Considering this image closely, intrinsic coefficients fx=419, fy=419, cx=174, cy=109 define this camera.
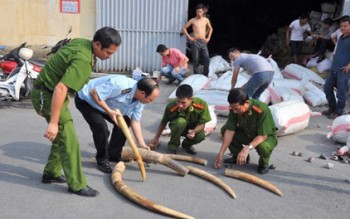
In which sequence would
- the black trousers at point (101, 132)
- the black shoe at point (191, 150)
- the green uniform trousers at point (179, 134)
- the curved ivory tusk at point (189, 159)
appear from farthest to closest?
the black shoe at point (191, 150) < the green uniform trousers at point (179, 134) < the curved ivory tusk at point (189, 159) < the black trousers at point (101, 132)

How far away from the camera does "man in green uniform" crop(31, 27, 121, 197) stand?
3027mm

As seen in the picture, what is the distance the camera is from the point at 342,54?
20.1 feet

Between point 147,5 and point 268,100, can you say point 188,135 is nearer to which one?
point 268,100

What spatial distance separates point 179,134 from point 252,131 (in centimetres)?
80

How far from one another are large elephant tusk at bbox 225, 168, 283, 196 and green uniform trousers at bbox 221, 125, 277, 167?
0.26m

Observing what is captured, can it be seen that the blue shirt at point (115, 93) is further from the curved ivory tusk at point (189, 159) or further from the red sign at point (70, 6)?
the red sign at point (70, 6)

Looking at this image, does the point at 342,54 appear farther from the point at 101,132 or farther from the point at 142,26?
the point at 142,26

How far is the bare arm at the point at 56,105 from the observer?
2.98 metres

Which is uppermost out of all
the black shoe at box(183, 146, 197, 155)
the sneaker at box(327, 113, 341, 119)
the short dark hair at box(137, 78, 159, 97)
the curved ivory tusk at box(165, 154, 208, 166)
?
the short dark hair at box(137, 78, 159, 97)

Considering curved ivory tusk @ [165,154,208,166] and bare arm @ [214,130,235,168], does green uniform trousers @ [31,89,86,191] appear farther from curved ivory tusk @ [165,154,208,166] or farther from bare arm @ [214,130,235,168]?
bare arm @ [214,130,235,168]

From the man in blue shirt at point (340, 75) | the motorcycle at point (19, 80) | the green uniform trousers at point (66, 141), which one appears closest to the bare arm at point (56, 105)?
the green uniform trousers at point (66, 141)

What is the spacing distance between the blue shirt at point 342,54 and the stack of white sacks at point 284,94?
0.75m

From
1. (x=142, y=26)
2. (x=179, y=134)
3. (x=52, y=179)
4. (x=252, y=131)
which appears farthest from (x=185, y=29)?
(x=52, y=179)

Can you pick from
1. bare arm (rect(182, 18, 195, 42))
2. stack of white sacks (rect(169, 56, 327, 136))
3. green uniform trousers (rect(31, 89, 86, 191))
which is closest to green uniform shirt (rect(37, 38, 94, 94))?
green uniform trousers (rect(31, 89, 86, 191))
